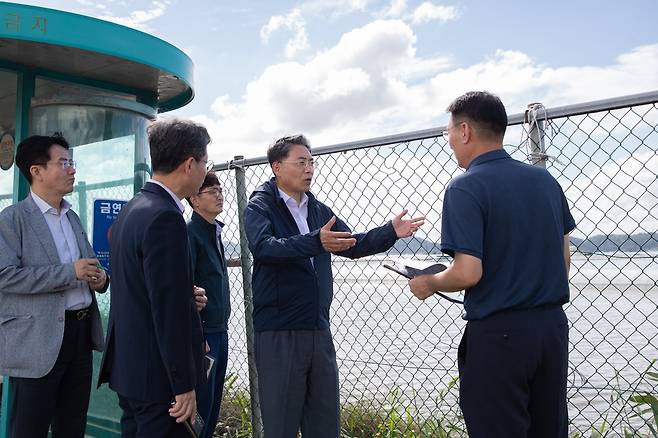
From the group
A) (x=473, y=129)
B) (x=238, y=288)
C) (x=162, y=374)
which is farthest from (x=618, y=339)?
(x=162, y=374)

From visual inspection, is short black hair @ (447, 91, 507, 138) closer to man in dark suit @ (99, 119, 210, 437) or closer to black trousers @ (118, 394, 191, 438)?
man in dark suit @ (99, 119, 210, 437)

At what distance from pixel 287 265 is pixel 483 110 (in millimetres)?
1325

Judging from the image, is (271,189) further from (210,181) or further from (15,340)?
(15,340)

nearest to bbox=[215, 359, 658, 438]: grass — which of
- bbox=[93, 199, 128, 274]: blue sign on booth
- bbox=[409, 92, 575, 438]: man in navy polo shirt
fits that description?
bbox=[409, 92, 575, 438]: man in navy polo shirt

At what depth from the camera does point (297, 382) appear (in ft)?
10.9

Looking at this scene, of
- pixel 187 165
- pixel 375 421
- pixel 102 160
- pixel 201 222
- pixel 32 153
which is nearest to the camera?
pixel 187 165

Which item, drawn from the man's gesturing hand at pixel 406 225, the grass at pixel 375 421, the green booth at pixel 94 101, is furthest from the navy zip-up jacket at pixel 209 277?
the grass at pixel 375 421

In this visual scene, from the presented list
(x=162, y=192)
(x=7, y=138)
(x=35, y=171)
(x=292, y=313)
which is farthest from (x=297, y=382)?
(x=7, y=138)

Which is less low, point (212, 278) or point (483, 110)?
point (483, 110)

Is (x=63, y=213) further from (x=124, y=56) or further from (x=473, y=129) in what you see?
(x=473, y=129)

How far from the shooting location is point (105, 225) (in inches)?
165

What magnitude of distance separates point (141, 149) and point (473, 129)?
8.57ft

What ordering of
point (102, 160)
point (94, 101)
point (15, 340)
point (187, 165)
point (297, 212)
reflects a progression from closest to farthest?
point (187, 165), point (15, 340), point (297, 212), point (94, 101), point (102, 160)

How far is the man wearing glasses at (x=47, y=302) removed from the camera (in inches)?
125
